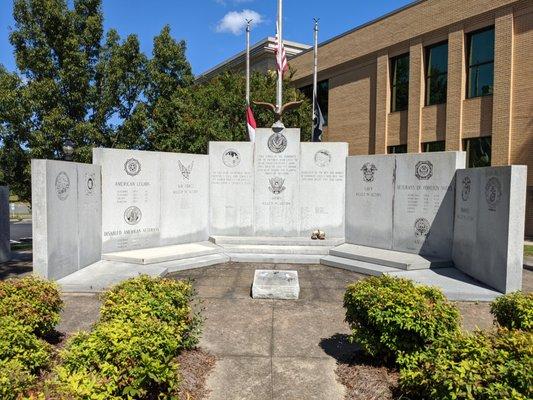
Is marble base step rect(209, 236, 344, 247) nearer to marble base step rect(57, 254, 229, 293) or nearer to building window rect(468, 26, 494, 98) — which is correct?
marble base step rect(57, 254, 229, 293)

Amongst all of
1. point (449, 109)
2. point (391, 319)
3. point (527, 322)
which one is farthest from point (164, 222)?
point (449, 109)

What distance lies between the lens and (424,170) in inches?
450

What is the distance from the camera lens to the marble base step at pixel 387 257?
34.1 feet

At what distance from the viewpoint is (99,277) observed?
30.0 ft

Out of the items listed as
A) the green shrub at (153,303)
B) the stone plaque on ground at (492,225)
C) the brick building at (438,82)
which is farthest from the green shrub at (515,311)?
Answer: the brick building at (438,82)

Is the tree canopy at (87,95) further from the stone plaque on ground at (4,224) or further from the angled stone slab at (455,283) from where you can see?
the angled stone slab at (455,283)

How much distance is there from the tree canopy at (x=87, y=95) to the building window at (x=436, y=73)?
35.4 feet

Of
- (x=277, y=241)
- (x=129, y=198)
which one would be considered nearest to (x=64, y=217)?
(x=129, y=198)

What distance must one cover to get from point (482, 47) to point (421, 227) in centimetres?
1325

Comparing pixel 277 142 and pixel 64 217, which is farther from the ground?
pixel 277 142

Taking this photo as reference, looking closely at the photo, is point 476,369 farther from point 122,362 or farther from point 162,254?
point 162,254

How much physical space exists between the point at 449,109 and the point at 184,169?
49.4ft

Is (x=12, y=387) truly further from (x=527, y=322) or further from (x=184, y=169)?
(x=184, y=169)

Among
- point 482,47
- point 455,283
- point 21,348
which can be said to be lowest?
point 455,283
